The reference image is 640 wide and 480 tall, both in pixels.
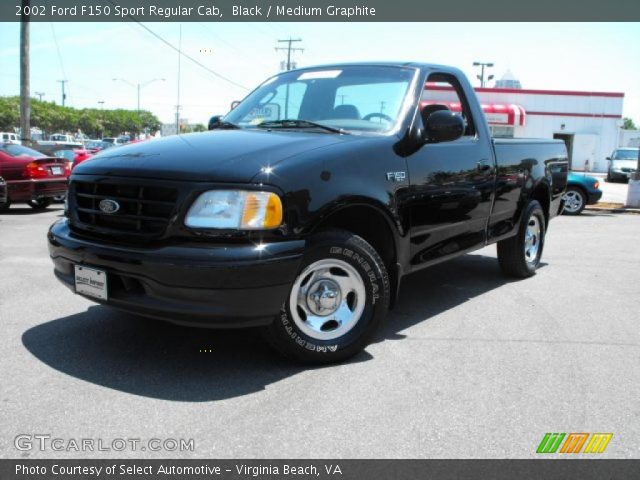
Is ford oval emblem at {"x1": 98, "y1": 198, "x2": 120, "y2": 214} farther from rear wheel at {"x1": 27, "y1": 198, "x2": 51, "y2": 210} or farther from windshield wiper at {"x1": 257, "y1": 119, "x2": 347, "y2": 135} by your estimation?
rear wheel at {"x1": 27, "y1": 198, "x2": 51, "y2": 210}

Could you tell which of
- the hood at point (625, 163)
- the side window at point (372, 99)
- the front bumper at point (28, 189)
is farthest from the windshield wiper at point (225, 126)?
the hood at point (625, 163)

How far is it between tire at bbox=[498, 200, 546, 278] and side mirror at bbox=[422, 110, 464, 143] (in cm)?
219

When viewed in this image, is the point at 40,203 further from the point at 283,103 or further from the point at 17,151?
the point at 283,103

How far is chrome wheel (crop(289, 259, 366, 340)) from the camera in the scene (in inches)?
141

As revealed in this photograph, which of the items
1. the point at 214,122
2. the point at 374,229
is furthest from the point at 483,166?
the point at 214,122

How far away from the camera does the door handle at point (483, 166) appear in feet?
16.8

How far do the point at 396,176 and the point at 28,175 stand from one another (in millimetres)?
10065

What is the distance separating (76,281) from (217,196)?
3.56 ft

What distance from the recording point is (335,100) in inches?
186

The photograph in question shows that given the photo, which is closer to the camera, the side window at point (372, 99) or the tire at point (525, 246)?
the side window at point (372, 99)

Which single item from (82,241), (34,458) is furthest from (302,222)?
(34,458)
